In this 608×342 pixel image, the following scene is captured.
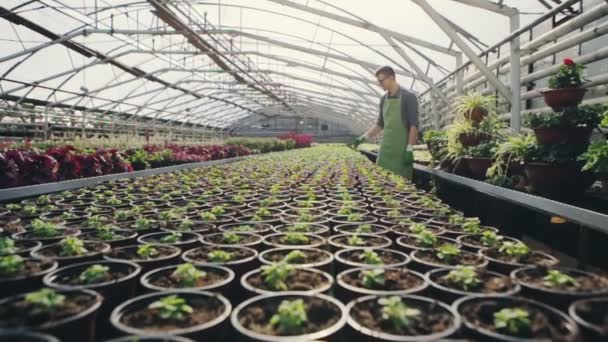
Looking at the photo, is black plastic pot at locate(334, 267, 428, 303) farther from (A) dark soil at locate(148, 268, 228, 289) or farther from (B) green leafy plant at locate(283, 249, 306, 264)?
(A) dark soil at locate(148, 268, 228, 289)

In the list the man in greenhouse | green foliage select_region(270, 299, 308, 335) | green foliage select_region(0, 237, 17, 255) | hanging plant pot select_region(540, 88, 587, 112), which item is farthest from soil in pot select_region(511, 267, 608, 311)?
the man in greenhouse

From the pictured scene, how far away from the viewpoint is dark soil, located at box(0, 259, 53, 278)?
3.56ft

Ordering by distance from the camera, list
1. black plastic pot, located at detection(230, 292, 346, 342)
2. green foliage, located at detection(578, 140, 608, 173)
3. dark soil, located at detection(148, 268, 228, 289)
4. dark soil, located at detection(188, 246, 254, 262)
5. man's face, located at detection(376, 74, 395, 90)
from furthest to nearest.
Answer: man's face, located at detection(376, 74, 395, 90) < green foliage, located at detection(578, 140, 608, 173) < dark soil, located at detection(188, 246, 254, 262) < dark soil, located at detection(148, 268, 228, 289) < black plastic pot, located at detection(230, 292, 346, 342)

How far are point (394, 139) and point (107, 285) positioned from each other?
4.08m

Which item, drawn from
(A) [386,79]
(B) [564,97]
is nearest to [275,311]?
(B) [564,97]

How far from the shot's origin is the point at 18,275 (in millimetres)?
1072

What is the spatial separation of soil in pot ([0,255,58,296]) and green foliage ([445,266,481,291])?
114 cm

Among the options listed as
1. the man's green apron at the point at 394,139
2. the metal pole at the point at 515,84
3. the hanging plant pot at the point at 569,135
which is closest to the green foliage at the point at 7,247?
the hanging plant pot at the point at 569,135

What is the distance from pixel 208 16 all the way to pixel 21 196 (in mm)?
9669

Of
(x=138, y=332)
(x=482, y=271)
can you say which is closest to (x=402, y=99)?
(x=482, y=271)

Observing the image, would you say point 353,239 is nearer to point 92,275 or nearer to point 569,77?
point 92,275

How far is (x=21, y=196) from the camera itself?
7.98 ft

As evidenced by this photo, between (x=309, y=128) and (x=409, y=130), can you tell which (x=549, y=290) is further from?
(x=309, y=128)

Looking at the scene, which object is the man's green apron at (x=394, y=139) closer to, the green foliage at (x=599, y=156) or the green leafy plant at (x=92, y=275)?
the green foliage at (x=599, y=156)
